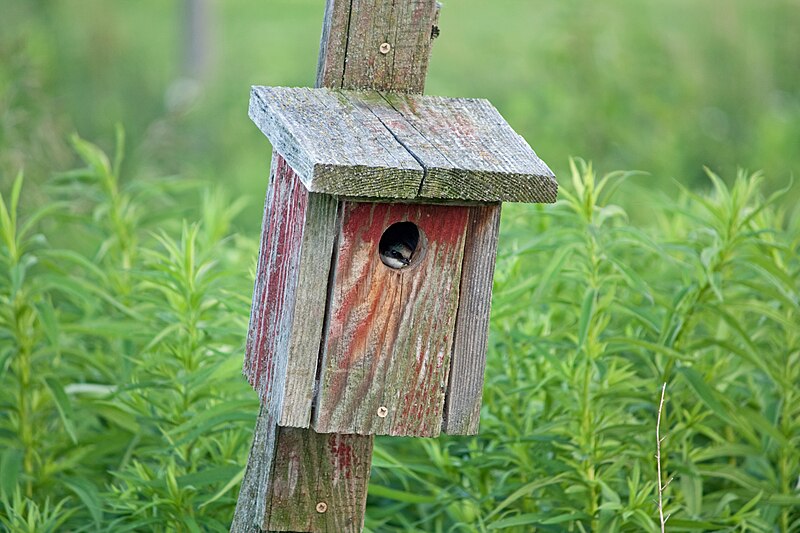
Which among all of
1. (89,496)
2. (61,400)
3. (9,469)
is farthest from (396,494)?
(9,469)

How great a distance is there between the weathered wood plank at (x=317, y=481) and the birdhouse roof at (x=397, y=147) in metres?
0.63

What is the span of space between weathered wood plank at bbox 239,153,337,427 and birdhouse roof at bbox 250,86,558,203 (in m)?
0.12

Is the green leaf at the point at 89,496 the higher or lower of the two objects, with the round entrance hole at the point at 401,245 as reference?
lower

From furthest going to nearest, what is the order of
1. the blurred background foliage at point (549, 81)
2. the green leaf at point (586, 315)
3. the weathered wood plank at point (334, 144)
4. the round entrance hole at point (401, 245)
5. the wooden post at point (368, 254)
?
the blurred background foliage at point (549, 81)
the green leaf at point (586, 315)
the round entrance hole at point (401, 245)
the wooden post at point (368, 254)
the weathered wood plank at point (334, 144)

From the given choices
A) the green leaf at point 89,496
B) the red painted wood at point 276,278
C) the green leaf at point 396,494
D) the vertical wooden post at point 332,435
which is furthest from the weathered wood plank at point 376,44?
the green leaf at point 89,496

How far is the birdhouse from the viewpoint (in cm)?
226

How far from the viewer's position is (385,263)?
238 cm

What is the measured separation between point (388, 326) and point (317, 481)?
44 centimetres

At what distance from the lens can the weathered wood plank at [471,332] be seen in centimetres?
240

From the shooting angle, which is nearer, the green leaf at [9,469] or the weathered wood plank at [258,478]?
the weathered wood plank at [258,478]

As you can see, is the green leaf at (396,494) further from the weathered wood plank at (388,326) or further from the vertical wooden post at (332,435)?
the weathered wood plank at (388,326)

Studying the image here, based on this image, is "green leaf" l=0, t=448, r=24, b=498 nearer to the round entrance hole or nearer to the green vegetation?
the green vegetation

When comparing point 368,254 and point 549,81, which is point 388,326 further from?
point 549,81

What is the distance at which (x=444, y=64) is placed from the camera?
10500 millimetres
